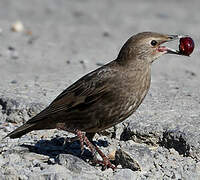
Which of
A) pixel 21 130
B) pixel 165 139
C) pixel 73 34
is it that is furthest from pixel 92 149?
pixel 73 34

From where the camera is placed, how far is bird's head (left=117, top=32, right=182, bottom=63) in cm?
577

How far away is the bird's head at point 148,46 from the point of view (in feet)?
18.9

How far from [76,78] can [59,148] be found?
2355 mm

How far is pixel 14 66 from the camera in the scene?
9.28 metres

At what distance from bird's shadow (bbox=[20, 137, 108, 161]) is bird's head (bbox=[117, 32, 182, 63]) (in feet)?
3.46

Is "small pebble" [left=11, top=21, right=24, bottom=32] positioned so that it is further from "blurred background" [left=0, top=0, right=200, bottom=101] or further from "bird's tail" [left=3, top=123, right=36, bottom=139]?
"bird's tail" [left=3, top=123, right=36, bottom=139]

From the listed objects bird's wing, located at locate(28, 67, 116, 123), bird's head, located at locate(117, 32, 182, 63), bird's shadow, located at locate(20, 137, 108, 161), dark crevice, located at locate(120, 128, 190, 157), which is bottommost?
bird's shadow, located at locate(20, 137, 108, 161)

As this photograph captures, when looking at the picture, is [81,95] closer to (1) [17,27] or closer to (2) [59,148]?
(2) [59,148]

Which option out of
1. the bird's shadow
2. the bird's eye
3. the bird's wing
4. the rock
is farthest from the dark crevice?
the bird's eye

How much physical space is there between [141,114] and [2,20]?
7.12m

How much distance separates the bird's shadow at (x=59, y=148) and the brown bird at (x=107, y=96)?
0.65ft

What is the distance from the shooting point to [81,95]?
19.0 feet

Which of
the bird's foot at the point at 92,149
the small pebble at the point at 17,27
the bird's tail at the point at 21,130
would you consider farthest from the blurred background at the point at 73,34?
the bird's foot at the point at 92,149

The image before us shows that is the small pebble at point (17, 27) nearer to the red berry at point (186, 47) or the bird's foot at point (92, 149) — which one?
the red berry at point (186, 47)
